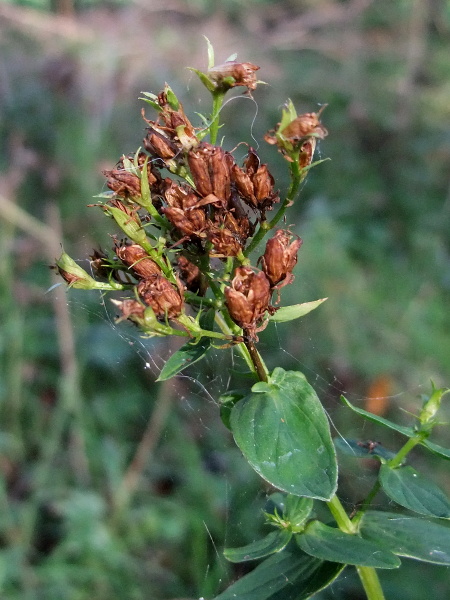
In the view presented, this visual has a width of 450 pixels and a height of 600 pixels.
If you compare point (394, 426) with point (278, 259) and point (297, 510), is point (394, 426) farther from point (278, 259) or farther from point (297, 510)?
point (278, 259)

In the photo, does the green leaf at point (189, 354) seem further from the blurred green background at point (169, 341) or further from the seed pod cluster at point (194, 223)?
the blurred green background at point (169, 341)

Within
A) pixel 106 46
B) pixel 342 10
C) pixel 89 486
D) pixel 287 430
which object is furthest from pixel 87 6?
pixel 287 430

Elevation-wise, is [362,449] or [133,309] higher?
[133,309]

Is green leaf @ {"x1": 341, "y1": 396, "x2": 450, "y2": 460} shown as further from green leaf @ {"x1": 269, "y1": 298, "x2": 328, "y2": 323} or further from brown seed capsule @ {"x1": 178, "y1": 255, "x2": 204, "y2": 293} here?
brown seed capsule @ {"x1": 178, "y1": 255, "x2": 204, "y2": 293}

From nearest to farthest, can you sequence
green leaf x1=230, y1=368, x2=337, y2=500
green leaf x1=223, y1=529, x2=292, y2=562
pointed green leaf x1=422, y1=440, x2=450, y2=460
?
green leaf x1=230, y1=368, x2=337, y2=500, pointed green leaf x1=422, y1=440, x2=450, y2=460, green leaf x1=223, y1=529, x2=292, y2=562

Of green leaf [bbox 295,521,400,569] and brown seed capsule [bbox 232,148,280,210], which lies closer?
green leaf [bbox 295,521,400,569]

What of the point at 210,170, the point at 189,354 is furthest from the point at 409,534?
the point at 210,170

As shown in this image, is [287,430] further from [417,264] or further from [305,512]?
[417,264]

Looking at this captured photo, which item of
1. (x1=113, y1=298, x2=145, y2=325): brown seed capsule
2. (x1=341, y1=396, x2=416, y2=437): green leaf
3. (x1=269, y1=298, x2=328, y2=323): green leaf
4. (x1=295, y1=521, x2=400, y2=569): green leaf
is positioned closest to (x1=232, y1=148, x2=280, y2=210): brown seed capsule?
(x1=269, y1=298, x2=328, y2=323): green leaf
